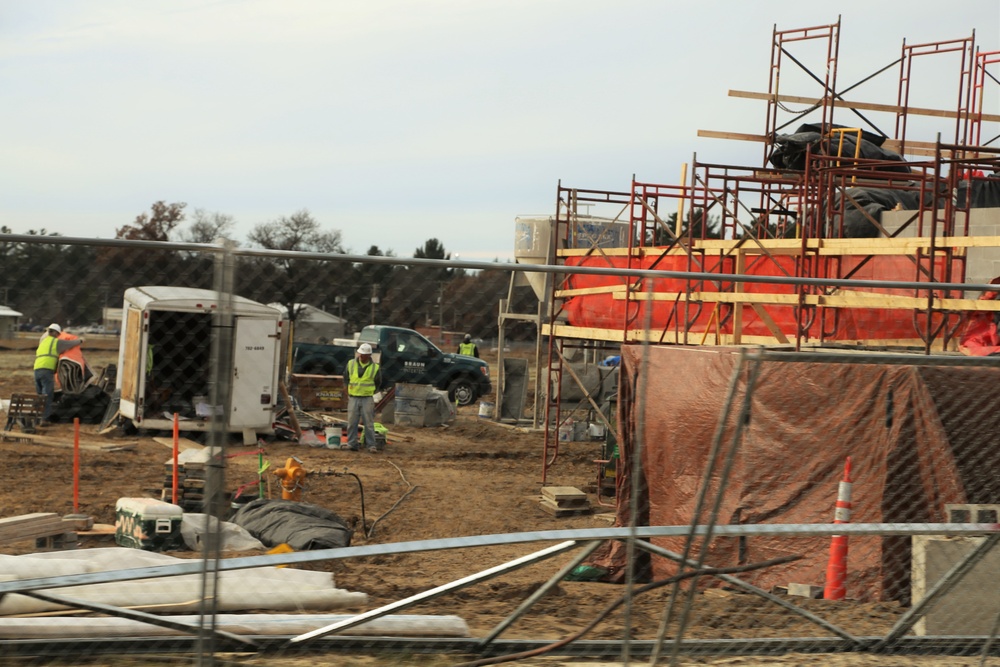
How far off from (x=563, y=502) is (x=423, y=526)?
2399 mm

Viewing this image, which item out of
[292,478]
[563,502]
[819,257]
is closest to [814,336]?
[819,257]

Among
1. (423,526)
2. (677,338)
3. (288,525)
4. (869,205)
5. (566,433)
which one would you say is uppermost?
(869,205)

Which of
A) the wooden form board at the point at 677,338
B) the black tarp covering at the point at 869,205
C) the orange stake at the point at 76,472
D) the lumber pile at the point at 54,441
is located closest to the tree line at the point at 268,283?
the lumber pile at the point at 54,441

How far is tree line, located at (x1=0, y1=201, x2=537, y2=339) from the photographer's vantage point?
3.79 m

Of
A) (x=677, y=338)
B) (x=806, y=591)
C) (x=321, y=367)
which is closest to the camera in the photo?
(x=321, y=367)

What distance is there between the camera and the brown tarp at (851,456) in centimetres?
641

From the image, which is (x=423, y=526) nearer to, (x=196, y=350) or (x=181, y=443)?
(x=181, y=443)

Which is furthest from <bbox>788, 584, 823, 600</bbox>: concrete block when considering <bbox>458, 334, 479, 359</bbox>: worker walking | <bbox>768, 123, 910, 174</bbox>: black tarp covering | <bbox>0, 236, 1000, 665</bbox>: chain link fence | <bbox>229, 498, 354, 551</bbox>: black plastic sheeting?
<bbox>768, 123, 910, 174</bbox>: black tarp covering

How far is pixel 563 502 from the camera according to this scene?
873cm

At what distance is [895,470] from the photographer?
680cm

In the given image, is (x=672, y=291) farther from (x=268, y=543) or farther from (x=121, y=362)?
(x=121, y=362)

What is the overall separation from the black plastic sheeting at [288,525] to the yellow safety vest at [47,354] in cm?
189

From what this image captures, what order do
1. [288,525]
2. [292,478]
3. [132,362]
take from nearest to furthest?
[132,362] < [288,525] < [292,478]

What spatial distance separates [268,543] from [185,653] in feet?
4.70
